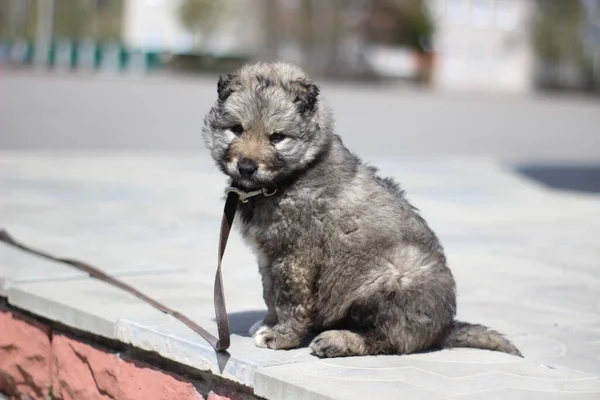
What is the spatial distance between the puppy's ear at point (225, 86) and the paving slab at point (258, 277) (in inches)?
18.9

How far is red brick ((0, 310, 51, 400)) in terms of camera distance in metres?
5.32

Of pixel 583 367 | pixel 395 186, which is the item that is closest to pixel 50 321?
pixel 395 186

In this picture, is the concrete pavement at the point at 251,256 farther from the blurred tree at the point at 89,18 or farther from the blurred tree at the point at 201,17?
the blurred tree at the point at 89,18

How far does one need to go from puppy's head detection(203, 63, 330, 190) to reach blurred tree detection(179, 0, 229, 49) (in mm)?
68773

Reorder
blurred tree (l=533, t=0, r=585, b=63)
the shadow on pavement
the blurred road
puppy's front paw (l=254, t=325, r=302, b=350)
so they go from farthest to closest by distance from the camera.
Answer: blurred tree (l=533, t=0, r=585, b=63) → the blurred road → the shadow on pavement → puppy's front paw (l=254, t=325, r=302, b=350)

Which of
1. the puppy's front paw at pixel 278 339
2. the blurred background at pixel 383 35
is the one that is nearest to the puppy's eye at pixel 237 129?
the puppy's front paw at pixel 278 339

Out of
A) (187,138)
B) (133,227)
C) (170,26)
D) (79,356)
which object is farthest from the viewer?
(170,26)

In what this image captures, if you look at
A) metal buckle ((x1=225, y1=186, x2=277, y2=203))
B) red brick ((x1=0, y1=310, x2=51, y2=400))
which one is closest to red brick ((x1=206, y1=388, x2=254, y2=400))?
metal buckle ((x1=225, y1=186, x2=277, y2=203))

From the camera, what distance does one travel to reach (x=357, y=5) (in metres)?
82.2

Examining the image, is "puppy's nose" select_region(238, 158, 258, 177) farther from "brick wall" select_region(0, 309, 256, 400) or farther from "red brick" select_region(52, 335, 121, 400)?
"red brick" select_region(52, 335, 121, 400)

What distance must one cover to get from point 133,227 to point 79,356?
3.27 m

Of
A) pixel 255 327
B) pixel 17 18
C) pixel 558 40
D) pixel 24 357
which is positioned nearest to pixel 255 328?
pixel 255 327

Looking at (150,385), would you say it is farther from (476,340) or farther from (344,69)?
(344,69)

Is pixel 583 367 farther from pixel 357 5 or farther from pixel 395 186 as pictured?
pixel 357 5
